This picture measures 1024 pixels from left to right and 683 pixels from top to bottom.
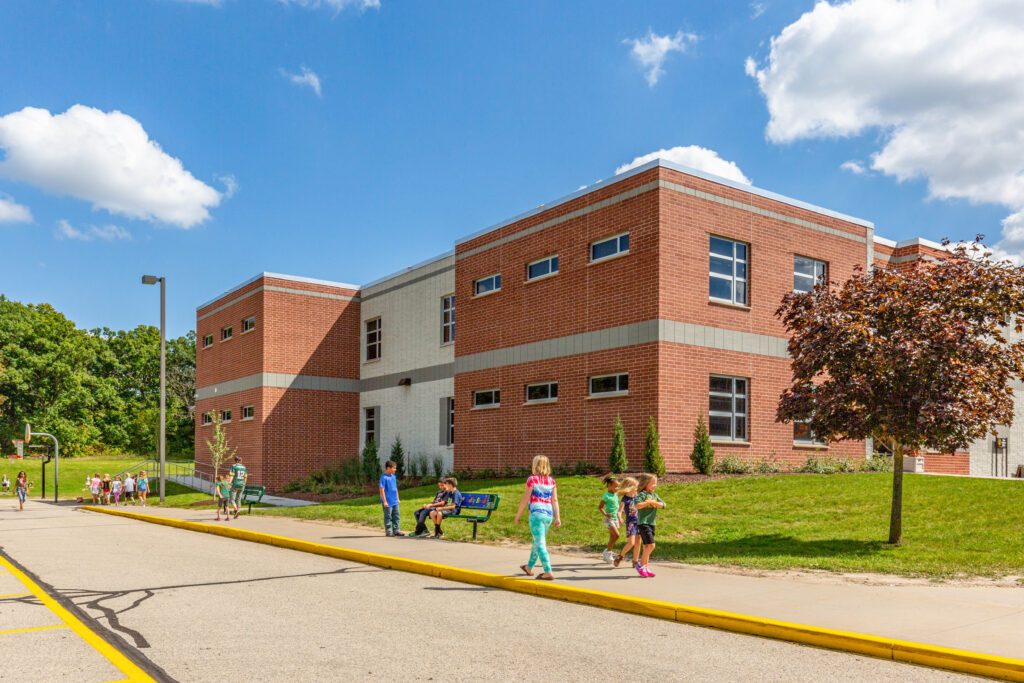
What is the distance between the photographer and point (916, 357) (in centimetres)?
1234

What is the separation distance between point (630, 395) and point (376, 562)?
9.63m

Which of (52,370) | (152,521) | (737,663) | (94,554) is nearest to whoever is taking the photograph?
(737,663)

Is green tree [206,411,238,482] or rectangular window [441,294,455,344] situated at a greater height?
rectangular window [441,294,455,344]

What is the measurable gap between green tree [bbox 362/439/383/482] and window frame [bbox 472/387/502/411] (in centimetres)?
738

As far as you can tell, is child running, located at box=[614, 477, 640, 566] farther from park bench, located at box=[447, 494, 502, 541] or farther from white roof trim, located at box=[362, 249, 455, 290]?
white roof trim, located at box=[362, 249, 455, 290]

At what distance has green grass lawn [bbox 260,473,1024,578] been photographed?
11.8 m

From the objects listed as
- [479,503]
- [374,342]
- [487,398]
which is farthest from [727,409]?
[374,342]

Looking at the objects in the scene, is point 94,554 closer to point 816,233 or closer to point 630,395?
point 630,395

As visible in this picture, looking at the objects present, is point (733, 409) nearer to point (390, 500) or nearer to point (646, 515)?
point (390, 500)

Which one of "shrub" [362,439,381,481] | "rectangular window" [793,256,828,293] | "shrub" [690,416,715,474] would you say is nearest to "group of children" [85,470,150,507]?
"shrub" [362,439,381,481]

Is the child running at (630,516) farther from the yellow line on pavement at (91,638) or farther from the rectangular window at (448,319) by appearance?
the rectangular window at (448,319)

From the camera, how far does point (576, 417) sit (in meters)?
22.9

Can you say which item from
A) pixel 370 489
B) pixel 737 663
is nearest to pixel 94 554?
pixel 737 663

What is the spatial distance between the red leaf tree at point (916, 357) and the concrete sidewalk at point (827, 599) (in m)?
3.52
